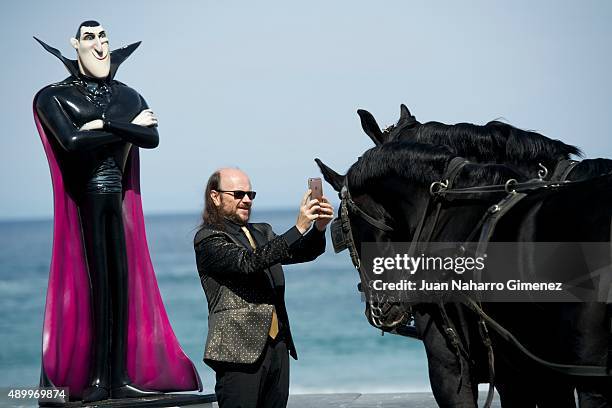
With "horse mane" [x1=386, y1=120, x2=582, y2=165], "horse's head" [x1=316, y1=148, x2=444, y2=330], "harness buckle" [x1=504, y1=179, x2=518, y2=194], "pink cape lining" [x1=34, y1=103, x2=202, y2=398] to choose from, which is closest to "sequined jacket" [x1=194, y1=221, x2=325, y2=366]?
"horse's head" [x1=316, y1=148, x2=444, y2=330]

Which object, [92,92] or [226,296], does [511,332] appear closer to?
[226,296]

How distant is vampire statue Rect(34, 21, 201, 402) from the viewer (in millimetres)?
5543

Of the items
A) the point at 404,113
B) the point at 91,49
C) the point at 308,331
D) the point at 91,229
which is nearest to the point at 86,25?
the point at 91,49

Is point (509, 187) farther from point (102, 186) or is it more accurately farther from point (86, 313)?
point (86, 313)

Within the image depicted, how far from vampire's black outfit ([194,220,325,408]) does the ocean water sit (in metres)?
0.90

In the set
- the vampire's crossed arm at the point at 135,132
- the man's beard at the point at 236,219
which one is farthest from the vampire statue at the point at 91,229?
the man's beard at the point at 236,219

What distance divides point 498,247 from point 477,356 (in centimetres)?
47

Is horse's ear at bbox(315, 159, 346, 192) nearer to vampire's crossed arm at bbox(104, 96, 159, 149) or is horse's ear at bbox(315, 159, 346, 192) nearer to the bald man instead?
the bald man

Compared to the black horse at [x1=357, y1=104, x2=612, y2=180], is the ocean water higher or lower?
lower

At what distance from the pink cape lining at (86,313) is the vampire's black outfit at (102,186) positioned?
5 centimetres

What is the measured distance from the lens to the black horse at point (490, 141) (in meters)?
4.95

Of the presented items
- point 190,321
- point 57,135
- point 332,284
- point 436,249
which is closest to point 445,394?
point 436,249

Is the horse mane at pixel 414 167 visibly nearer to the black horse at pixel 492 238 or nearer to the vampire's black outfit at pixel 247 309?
the black horse at pixel 492 238

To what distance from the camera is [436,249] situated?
445 cm
